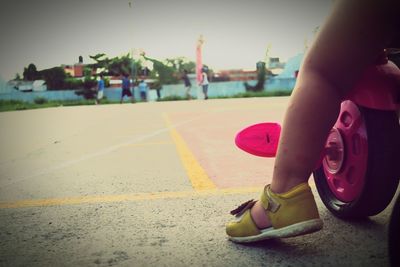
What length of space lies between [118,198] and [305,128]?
4.13ft

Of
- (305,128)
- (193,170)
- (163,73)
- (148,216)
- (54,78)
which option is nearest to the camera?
(305,128)

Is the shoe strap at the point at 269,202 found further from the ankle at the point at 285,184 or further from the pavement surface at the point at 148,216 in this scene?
the pavement surface at the point at 148,216

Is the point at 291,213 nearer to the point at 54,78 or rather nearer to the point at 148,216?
the point at 148,216

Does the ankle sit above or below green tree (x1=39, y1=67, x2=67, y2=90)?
below

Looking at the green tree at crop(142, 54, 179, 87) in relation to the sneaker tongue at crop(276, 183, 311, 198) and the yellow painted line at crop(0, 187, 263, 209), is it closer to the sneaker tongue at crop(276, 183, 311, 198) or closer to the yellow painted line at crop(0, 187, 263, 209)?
the yellow painted line at crop(0, 187, 263, 209)

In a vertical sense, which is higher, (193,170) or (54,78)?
(54,78)

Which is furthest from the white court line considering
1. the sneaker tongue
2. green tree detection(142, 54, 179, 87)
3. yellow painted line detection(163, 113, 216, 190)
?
green tree detection(142, 54, 179, 87)

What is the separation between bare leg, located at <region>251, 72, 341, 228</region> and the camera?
3.68 feet

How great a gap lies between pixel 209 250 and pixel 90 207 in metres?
0.84

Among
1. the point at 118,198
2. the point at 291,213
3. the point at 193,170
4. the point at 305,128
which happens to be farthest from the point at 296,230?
the point at 193,170

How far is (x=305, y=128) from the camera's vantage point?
3.72ft

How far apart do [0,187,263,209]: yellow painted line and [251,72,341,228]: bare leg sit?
35.3 inches

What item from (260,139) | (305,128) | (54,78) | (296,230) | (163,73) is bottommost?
(296,230)

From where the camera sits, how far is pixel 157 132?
5.37 m
